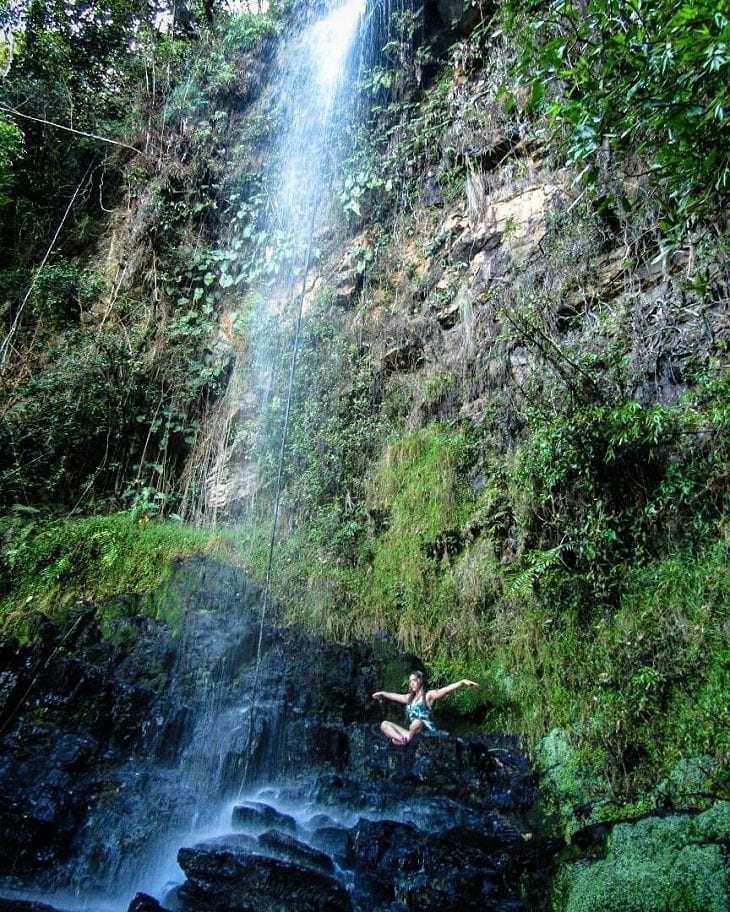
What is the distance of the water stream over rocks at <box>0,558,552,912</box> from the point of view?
342 cm

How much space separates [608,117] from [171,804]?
546 centimetres

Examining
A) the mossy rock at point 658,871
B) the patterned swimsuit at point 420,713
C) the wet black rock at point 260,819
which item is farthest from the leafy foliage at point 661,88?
the wet black rock at point 260,819

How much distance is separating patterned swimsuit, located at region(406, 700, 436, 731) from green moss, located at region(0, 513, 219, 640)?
3.52 m

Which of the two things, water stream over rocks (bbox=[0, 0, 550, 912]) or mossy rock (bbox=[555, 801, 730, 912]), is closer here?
mossy rock (bbox=[555, 801, 730, 912])

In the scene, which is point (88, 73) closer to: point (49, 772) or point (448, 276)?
point (448, 276)

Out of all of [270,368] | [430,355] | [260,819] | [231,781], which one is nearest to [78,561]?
[231,781]

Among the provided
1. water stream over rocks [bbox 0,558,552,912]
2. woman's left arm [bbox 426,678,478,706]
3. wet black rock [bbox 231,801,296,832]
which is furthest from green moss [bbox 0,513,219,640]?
woman's left arm [bbox 426,678,478,706]

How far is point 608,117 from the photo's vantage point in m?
3.34

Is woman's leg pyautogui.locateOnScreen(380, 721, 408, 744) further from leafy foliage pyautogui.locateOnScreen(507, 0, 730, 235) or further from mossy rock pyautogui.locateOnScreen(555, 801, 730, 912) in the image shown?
leafy foliage pyautogui.locateOnScreen(507, 0, 730, 235)

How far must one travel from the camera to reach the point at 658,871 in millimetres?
2754

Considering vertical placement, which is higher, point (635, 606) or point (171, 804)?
point (635, 606)

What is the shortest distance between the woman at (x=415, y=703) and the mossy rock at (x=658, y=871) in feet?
5.88

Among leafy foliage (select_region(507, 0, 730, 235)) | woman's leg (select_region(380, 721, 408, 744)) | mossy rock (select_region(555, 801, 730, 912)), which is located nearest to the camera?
mossy rock (select_region(555, 801, 730, 912))

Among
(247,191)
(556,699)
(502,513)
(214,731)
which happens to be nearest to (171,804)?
(214,731)
